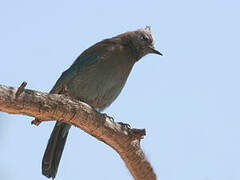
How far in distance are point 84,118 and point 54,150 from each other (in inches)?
50.9

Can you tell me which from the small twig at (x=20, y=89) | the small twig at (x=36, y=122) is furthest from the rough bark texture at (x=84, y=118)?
the small twig at (x=36, y=122)

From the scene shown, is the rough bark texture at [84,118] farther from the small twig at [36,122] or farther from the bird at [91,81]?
the bird at [91,81]

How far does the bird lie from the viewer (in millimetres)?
6465

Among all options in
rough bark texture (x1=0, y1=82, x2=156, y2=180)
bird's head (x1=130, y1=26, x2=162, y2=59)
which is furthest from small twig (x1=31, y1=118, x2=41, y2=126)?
bird's head (x1=130, y1=26, x2=162, y2=59)

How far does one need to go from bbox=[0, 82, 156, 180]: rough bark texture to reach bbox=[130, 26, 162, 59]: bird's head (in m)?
2.19

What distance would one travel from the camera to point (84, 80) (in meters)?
6.68

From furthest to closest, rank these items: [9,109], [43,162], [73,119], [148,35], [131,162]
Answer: [148,35]
[43,162]
[131,162]
[73,119]
[9,109]

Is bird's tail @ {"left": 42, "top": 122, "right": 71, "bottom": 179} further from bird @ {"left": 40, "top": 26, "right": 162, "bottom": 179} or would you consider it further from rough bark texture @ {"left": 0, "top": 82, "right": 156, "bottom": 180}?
rough bark texture @ {"left": 0, "top": 82, "right": 156, "bottom": 180}

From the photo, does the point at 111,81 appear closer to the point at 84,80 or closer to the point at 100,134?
the point at 84,80

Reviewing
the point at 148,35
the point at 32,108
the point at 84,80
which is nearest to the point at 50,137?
the point at 84,80

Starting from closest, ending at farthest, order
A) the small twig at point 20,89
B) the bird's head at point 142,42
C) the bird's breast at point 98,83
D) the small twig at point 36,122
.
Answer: the small twig at point 20,89, the small twig at point 36,122, the bird's breast at point 98,83, the bird's head at point 142,42

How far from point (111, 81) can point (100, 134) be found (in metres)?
1.34

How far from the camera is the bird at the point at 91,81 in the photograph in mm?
6465

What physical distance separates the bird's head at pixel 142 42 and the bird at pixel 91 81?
419 millimetres
